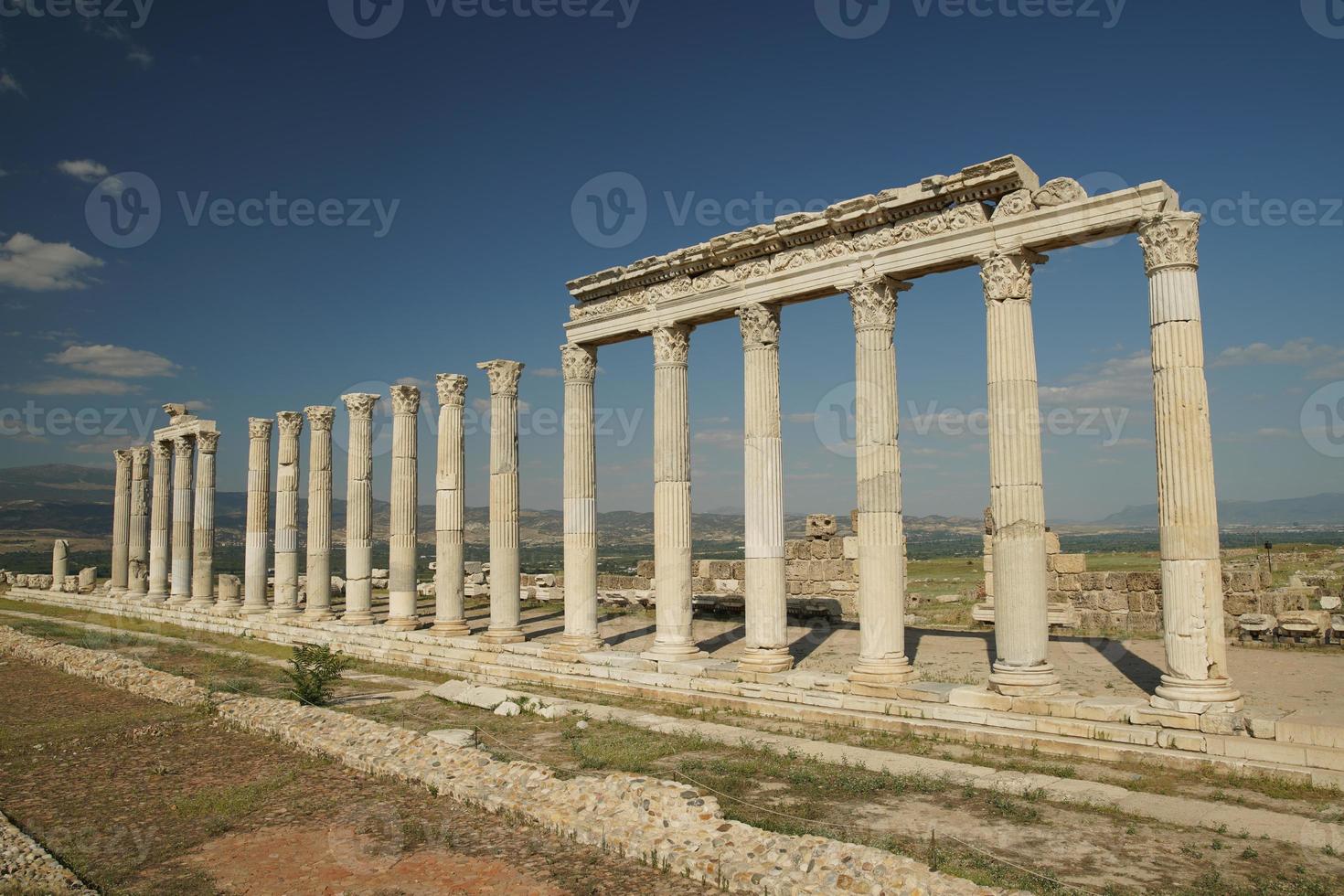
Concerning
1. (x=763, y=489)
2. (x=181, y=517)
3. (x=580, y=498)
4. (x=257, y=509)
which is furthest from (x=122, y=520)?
(x=763, y=489)

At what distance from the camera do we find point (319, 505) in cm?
3117

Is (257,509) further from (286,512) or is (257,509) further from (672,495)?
(672,495)

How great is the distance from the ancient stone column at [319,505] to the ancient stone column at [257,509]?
328 centimetres

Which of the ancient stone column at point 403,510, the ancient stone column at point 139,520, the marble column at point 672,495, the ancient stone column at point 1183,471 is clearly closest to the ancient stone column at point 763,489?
the marble column at point 672,495

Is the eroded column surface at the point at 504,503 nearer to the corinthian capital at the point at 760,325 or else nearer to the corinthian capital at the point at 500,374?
the corinthian capital at the point at 500,374

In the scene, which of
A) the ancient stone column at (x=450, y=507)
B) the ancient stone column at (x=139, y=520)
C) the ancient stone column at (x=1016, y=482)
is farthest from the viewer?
the ancient stone column at (x=139, y=520)

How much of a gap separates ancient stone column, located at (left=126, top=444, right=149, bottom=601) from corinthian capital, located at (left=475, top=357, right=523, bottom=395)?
86.2 ft

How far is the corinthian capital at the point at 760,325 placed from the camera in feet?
63.5

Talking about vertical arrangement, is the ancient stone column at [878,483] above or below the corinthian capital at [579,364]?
below

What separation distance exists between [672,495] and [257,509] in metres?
20.3

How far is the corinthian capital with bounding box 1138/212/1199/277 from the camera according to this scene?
45.1 feet

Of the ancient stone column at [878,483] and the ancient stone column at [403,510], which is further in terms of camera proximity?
the ancient stone column at [403,510]

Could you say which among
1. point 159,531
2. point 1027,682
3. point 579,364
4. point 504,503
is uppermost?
point 579,364

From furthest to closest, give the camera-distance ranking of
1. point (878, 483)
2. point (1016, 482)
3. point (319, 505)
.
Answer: point (319, 505), point (878, 483), point (1016, 482)
